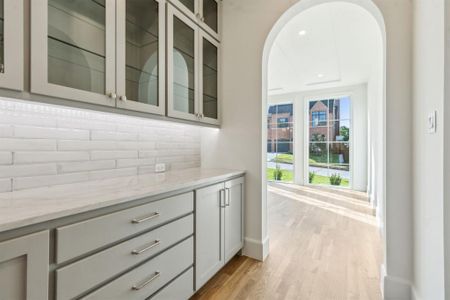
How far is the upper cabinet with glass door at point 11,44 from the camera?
3.05 feet

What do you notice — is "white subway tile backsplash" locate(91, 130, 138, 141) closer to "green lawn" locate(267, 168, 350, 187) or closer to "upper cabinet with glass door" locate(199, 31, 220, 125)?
"upper cabinet with glass door" locate(199, 31, 220, 125)

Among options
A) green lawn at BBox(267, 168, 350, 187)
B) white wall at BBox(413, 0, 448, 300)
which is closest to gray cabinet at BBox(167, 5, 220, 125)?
white wall at BBox(413, 0, 448, 300)

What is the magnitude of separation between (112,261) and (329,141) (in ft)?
19.8

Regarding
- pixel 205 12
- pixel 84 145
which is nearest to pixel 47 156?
pixel 84 145

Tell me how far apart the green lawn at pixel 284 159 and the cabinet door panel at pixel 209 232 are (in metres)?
5.03

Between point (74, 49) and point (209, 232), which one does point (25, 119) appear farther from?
point (209, 232)

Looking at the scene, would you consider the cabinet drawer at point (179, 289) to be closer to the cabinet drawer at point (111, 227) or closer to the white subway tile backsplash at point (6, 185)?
the cabinet drawer at point (111, 227)

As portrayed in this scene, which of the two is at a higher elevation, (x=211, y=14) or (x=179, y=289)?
(x=211, y=14)

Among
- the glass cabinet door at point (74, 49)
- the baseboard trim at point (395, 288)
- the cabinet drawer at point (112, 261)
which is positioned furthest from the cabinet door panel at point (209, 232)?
the baseboard trim at point (395, 288)

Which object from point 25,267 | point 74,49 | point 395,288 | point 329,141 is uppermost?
point 74,49

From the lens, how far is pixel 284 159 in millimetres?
6645

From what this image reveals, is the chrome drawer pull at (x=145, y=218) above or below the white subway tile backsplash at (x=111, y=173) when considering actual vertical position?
below

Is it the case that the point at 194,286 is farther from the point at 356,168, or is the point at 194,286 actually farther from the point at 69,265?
the point at 356,168

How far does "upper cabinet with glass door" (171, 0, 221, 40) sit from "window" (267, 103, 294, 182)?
15.2ft
